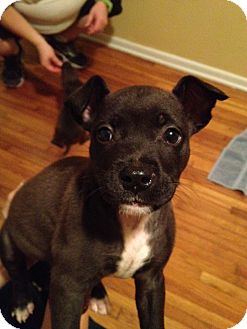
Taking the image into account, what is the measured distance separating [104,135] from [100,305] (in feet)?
2.75

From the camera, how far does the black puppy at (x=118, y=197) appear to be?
3.52ft

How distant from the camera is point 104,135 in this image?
1.17m

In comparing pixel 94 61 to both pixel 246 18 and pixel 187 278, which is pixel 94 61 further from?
pixel 187 278

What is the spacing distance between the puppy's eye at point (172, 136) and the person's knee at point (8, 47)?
2084 millimetres

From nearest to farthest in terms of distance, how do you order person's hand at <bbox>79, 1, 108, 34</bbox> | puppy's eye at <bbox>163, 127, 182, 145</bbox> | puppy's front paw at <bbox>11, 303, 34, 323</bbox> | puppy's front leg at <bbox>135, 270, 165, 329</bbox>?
puppy's eye at <bbox>163, 127, 182, 145</bbox> → puppy's front leg at <bbox>135, 270, 165, 329</bbox> → puppy's front paw at <bbox>11, 303, 34, 323</bbox> → person's hand at <bbox>79, 1, 108, 34</bbox>

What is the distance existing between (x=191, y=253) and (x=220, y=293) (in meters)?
0.23

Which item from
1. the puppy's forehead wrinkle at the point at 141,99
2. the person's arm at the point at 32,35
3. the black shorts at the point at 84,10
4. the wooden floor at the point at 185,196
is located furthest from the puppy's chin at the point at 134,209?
the black shorts at the point at 84,10

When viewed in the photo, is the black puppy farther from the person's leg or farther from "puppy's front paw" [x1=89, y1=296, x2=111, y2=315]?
the person's leg

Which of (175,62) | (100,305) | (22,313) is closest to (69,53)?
(175,62)

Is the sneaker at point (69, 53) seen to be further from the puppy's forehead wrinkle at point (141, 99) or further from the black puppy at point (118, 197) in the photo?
the puppy's forehead wrinkle at point (141, 99)

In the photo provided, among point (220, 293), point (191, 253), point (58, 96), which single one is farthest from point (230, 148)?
point (58, 96)

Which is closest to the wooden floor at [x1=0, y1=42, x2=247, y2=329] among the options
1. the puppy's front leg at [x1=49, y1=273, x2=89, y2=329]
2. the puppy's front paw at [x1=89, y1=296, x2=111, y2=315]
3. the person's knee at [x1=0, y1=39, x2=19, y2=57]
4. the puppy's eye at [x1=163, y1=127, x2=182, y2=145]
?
the puppy's front paw at [x1=89, y1=296, x2=111, y2=315]

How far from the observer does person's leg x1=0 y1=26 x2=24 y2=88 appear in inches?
113

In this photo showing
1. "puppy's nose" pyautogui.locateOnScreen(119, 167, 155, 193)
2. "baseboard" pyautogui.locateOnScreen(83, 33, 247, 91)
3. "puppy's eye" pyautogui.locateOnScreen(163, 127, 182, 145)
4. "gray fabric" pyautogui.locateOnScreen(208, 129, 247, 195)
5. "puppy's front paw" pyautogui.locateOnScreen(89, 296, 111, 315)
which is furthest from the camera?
"baseboard" pyautogui.locateOnScreen(83, 33, 247, 91)
